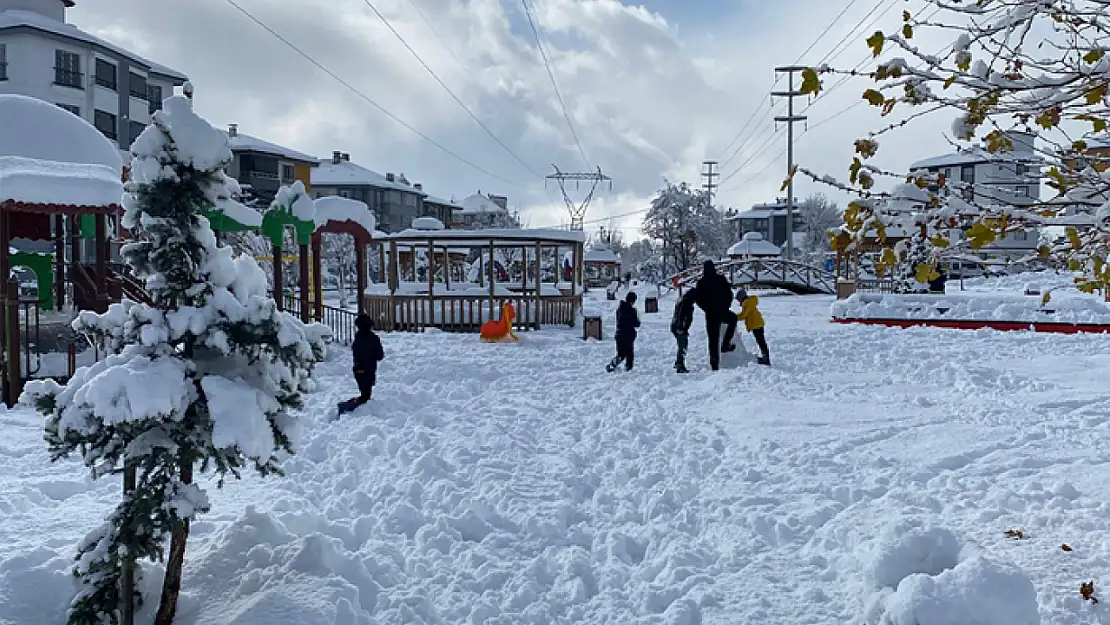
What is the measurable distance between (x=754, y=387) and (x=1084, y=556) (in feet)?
20.3

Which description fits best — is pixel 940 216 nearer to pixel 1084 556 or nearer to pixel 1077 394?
pixel 1084 556

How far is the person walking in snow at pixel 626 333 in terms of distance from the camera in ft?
43.5

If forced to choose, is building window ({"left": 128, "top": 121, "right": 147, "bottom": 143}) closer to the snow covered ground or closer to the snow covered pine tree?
the snow covered ground

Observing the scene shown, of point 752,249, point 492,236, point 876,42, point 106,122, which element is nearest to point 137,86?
point 106,122

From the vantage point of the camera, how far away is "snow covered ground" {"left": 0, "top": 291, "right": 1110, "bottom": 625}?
13.5 ft

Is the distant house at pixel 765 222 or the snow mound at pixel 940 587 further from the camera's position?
the distant house at pixel 765 222

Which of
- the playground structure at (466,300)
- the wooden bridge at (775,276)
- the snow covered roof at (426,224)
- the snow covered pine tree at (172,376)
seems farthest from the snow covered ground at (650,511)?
the wooden bridge at (775,276)

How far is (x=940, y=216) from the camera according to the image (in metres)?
2.85

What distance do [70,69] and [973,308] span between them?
4125 cm

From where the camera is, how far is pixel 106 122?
38.6 metres

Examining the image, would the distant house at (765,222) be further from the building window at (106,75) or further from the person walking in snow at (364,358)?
the person walking in snow at (364,358)

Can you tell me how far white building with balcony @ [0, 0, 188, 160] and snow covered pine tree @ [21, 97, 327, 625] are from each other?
129 feet

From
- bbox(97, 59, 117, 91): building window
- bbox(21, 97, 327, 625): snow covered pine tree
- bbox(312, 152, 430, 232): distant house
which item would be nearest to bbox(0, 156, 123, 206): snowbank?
bbox(21, 97, 327, 625): snow covered pine tree

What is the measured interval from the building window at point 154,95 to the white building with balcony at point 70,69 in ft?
1.88
